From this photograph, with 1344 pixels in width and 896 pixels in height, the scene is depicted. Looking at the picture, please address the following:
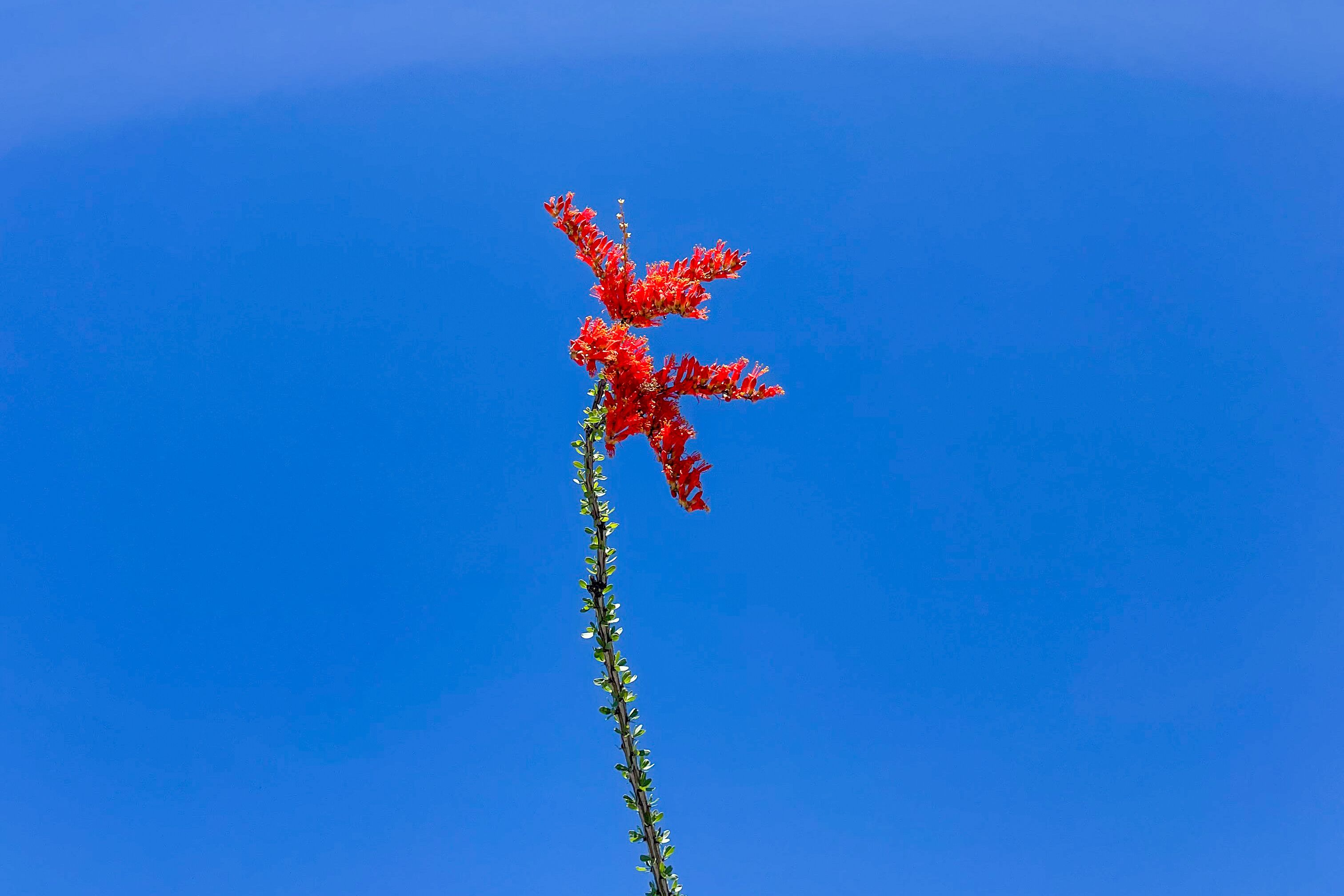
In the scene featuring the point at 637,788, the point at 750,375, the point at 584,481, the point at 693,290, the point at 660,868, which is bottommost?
the point at 660,868

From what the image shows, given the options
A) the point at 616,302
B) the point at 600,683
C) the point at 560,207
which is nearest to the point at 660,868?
the point at 600,683

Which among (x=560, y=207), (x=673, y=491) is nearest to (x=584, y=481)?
(x=673, y=491)

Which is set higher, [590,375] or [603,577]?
[590,375]

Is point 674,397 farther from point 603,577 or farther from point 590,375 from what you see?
point 603,577

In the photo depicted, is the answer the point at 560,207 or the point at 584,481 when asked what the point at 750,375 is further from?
the point at 560,207

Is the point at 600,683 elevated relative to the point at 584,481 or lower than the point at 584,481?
lower

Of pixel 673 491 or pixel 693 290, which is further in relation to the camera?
pixel 693 290
